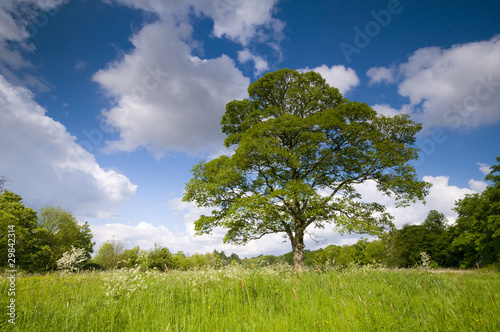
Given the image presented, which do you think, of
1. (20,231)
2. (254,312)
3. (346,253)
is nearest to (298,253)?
(254,312)

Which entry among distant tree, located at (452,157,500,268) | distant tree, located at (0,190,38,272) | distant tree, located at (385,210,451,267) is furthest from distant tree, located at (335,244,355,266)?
distant tree, located at (0,190,38,272)

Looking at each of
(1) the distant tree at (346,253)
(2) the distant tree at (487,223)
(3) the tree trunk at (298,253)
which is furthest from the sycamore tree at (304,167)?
(1) the distant tree at (346,253)

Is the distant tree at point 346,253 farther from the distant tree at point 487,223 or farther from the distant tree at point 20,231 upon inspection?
the distant tree at point 20,231

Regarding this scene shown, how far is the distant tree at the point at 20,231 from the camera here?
3004 centimetres

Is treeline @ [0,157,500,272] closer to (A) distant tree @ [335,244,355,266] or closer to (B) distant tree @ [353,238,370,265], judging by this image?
(B) distant tree @ [353,238,370,265]

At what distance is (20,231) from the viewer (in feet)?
107

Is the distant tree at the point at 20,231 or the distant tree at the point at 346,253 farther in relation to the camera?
the distant tree at the point at 346,253

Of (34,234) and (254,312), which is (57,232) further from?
(254,312)

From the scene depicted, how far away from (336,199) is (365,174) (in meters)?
3.28

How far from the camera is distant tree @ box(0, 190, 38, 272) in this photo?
1183 inches

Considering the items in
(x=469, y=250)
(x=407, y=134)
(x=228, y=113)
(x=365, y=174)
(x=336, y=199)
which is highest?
(x=228, y=113)

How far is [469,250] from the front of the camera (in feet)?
141

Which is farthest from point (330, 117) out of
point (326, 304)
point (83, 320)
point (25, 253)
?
point (25, 253)

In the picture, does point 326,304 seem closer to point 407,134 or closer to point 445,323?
point 445,323
